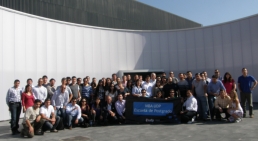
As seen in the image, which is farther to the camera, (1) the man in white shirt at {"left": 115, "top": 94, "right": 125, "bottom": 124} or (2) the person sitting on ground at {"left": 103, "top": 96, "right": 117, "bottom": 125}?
(1) the man in white shirt at {"left": 115, "top": 94, "right": 125, "bottom": 124}

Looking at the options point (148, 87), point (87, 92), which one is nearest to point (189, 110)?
point (148, 87)

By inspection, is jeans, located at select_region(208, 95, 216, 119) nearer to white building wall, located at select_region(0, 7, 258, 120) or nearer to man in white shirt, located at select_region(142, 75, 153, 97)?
man in white shirt, located at select_region(142, 75, 153, 97)

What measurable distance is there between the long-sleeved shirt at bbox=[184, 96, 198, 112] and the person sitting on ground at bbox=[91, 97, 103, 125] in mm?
3146

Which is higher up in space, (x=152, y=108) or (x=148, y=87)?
(x=148, y=87)

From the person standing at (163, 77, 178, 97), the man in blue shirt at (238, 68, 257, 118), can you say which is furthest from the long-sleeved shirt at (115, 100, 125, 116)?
the man in blue shirt at (238, 68, 257, 118)

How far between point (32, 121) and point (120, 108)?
10.3 feet

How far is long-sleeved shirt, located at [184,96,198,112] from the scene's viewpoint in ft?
28.2

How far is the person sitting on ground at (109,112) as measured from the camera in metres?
8.83

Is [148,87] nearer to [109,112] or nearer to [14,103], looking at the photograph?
[109,112]

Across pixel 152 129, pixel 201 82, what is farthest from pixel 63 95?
pixel 201 82

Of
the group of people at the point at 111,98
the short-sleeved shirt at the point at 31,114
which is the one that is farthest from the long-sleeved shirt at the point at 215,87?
the short-sleeved shirt at the point at 31,114

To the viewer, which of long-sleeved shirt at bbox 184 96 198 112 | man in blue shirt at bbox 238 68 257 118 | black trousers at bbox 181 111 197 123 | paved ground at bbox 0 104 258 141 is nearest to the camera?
paved ground at bbox 0 104 258 141

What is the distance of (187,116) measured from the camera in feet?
27.8

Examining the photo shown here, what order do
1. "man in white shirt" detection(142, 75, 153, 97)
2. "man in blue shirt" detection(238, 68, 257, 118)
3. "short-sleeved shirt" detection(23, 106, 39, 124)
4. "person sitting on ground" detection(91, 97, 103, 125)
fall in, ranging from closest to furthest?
1. "short-sleeved shirt" detection(23, 106, 39, 124)
2. "person sitting on ground" detection(91, 97, 103, 125)
3. "man in blue shirt" detection(238, 68, 257, 118)
4. "man in white shirt" detection(142, 75, 153, 97)
